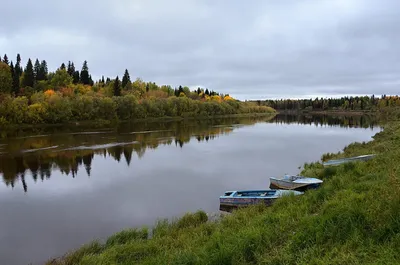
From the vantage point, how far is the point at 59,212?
14.5m

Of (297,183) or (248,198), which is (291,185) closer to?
(297,183)

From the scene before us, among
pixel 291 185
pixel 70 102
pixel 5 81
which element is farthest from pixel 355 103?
pixel 291 185

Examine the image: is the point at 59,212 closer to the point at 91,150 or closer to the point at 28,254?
the point at 28,254

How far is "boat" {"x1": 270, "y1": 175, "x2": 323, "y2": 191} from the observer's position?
14109mm

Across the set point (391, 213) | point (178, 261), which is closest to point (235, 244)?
point (178, 261)

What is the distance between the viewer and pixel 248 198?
1340 centimetres

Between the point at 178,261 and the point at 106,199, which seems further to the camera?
the point at 106,199

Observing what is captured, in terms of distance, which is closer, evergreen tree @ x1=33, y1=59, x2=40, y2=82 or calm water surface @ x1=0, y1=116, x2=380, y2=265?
calm water surface @ x1=0, y1=116, x2=380, y2=265

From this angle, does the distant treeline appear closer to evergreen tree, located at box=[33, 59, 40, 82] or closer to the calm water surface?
the calm water surface

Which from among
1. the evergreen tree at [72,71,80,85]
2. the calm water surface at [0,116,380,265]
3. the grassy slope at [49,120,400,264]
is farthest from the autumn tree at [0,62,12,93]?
the grassy slope at [49,120,400,264]

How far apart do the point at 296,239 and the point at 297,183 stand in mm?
8994

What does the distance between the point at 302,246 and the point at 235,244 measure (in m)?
1.52

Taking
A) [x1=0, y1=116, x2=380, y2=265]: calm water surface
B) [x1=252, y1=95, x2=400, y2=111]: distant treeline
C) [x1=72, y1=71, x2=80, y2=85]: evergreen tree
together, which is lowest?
[x1=0, y1=116, x2=380, y2=265]: calm water surface

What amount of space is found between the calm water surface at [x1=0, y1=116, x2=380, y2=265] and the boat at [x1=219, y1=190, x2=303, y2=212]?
63cm
